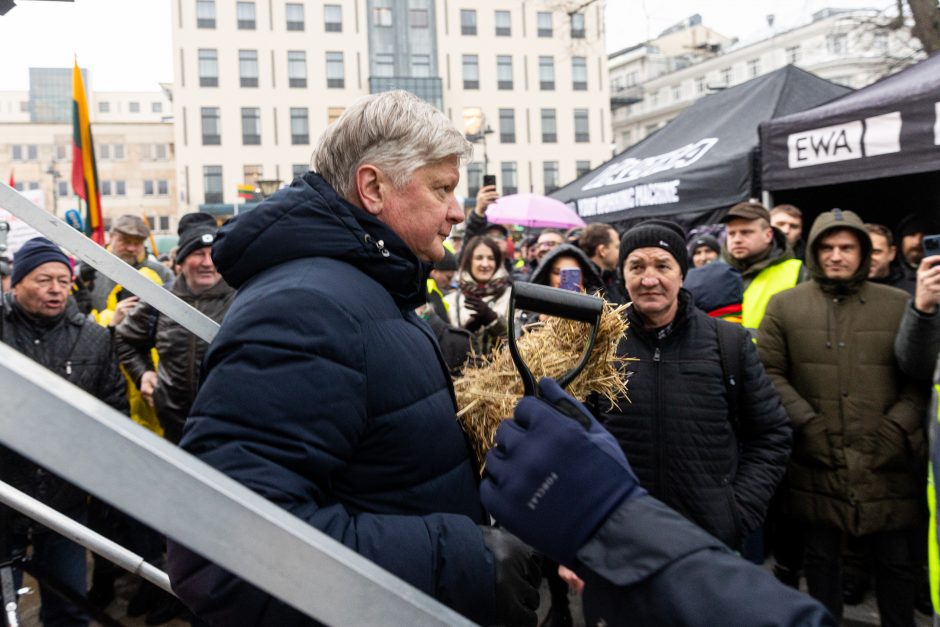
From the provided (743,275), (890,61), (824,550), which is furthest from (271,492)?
(890,61)

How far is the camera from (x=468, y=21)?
4700cm

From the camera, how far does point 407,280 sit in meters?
1.45

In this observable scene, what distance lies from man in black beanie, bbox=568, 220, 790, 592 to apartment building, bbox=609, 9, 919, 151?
5119cm

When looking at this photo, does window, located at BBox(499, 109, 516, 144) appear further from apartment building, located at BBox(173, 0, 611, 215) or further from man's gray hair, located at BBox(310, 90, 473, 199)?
man's gray hair, located at BBox(310, 90, 473, 199)

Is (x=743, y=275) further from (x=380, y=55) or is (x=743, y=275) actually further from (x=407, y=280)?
(x=380, y=55)

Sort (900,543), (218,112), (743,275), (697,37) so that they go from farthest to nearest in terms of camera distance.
A: 1. (697,37)
2. (218,112)
3. (743,275)
4. (900,543)

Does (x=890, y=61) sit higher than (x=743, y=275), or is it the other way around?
(x=890, y=61)

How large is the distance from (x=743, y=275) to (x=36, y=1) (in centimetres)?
379

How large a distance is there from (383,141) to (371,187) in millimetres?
98

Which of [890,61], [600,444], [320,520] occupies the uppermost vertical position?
[890,61]

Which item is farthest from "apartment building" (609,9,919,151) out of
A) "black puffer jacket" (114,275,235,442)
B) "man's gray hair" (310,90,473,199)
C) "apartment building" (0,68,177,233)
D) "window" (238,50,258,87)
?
"man's gray hair" (310,90,473,199)

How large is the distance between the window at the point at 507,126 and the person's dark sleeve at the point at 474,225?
4219 cm

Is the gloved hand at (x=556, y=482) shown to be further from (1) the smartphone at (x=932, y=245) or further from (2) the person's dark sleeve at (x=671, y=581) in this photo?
(1) the smartphone at (x=932, y=245)

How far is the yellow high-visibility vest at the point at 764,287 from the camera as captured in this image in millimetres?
3971
